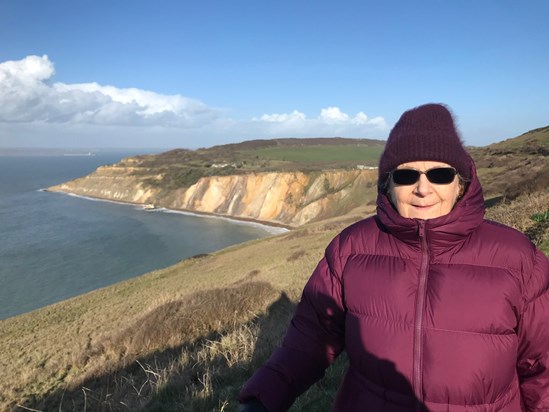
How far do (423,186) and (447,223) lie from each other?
0.23 meters

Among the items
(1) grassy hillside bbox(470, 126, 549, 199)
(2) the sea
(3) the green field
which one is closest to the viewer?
(1) grassy hillside bbox(470, 126, 549, 199)

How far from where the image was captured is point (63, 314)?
20.6 metres

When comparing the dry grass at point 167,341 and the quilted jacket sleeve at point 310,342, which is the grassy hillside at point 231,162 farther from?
the quilted jacket sleeve at point 310,342

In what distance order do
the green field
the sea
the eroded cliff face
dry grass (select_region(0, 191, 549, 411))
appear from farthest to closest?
1. the green field
2. the eroded cliff face
3. the sea
4. dry grass (select_region(0, 191, 549, 411))

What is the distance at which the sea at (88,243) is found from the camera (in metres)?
38.2

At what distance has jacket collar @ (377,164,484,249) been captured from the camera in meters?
1.96

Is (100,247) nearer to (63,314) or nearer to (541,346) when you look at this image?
(63,314)

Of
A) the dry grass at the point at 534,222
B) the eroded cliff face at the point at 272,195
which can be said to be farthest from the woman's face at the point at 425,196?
the eroded cliff face at the point at 272,195

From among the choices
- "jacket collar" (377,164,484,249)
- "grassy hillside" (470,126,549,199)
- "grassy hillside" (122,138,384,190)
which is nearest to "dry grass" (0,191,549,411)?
"jacket collar" (377,164,484,249)

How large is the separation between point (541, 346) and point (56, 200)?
4495 inches

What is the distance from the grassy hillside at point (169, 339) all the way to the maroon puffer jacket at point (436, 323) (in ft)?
7.64

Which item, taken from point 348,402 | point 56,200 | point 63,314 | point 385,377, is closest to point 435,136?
point 385,377

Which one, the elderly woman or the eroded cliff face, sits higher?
the elderly woman

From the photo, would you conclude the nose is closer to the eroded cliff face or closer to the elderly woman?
the elderly woman
